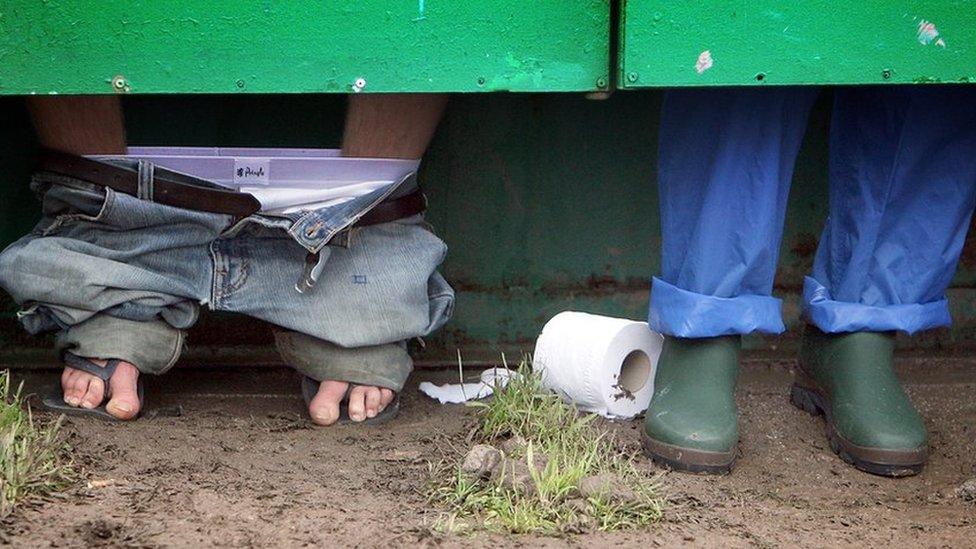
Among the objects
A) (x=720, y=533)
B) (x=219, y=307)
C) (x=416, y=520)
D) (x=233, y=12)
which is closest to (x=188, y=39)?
(x=233, y=12)

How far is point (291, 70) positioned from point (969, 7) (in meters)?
1.02

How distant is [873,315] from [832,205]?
207 mm

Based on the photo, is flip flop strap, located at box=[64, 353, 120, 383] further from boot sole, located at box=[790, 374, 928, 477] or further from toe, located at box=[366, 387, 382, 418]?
boot sole, located at box=[790, 374, 928, 477]

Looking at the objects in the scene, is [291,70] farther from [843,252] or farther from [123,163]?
[843,252]

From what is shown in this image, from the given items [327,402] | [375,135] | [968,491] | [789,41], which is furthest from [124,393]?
[968,491]

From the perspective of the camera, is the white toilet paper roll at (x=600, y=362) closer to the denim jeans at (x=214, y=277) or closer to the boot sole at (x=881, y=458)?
the denim jeans at (x=214, y=277)

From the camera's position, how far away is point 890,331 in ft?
7.28

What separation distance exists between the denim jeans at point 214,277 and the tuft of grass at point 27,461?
28 cm

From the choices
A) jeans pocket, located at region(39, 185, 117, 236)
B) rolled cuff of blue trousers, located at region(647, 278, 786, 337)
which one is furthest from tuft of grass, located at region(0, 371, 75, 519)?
rolled cuff of blue trousers, located at region(647, 278, 786, 337)

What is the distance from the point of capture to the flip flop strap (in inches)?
86.5

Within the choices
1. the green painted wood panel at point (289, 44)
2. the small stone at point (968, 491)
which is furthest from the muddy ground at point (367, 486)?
the green painted wood panel at point (289, 44)

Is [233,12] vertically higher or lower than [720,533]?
higher

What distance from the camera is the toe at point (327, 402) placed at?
227 cm

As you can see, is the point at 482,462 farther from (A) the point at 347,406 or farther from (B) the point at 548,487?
(A) the point at 347,406
